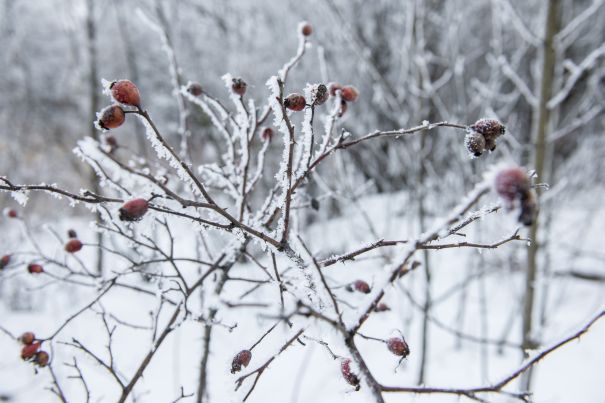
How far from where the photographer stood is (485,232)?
9.71ft

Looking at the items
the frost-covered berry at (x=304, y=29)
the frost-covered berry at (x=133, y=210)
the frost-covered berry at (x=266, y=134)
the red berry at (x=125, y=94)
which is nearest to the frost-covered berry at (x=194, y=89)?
the frost-covered berry at (x=266, y=134)

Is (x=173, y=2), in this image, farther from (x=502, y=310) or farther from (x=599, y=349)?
(x=599, y=349)

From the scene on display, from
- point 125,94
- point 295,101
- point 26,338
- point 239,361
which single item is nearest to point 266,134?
point 295,101

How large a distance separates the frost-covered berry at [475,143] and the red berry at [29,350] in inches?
39.5

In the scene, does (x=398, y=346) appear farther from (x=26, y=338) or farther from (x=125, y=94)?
(x=26, y=338)

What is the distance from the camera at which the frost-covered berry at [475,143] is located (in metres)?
0.65

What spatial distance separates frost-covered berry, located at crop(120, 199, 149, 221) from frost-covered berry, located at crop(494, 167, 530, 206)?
0.47 meters

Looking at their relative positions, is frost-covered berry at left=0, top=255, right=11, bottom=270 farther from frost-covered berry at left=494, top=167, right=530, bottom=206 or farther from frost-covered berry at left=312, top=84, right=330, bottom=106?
frost-covered berry at left=494, top=167, right=530, bottom=206

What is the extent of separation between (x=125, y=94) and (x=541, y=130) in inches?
78.7

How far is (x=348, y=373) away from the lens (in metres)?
0.65

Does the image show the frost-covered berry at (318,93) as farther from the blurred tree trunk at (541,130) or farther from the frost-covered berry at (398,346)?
the blurred tree trunk at (541,130)

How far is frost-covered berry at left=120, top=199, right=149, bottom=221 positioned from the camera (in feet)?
1.86

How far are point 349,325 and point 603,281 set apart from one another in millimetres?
5095

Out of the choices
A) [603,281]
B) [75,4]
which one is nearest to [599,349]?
[603,281]
